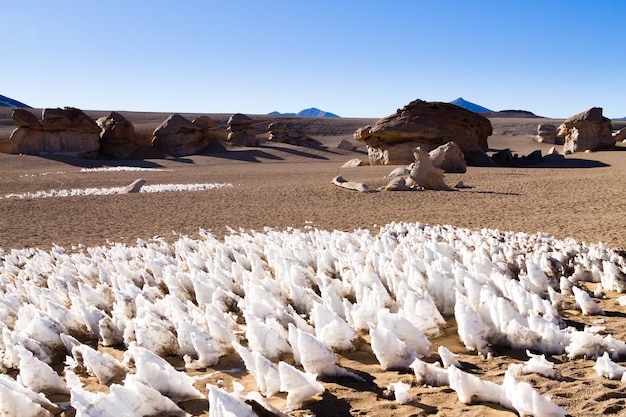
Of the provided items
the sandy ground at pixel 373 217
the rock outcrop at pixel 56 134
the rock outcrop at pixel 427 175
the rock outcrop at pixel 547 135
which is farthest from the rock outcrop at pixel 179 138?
the rock outcrop at pixel 547 135

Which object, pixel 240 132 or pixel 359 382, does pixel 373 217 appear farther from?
pixel 240 132

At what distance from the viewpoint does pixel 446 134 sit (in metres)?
26.1

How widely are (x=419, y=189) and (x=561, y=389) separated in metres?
13.3

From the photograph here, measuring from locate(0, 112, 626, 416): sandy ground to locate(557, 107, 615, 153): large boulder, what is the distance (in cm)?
636

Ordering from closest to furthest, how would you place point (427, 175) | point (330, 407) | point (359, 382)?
1. point (330, 407)
2. point (359, 382)
3. point (427, 175)

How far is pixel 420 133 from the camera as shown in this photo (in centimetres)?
2581

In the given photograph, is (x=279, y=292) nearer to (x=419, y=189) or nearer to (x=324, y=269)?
(x=324, y=269)

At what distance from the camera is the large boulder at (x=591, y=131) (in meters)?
28.4

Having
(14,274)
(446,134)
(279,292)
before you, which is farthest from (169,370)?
(446,134)

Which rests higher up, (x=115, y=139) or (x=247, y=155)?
(x=115, y=139)

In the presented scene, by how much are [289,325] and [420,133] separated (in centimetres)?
2425

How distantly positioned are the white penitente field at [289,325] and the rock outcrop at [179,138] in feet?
113

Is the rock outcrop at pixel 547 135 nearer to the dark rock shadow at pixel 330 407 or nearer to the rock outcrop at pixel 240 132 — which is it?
the rock outcrop at pixel 240 132

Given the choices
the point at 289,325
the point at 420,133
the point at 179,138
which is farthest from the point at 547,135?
the point at 289,325
